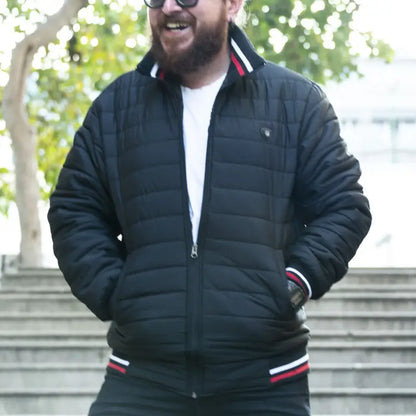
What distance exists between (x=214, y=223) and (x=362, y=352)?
6.12 metres

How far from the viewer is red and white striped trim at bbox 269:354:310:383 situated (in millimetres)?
Result: 2818

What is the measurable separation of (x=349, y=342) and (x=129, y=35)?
7550mm

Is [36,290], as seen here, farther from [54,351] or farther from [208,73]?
[208,73]

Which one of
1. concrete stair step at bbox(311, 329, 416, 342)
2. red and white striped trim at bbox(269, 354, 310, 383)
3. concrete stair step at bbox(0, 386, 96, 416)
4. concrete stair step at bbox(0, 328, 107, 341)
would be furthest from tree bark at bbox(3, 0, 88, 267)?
red and white striped trim at bbox(269, 354, 310, 383)

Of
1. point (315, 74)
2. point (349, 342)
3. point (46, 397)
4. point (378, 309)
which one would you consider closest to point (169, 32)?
point (46, 397)

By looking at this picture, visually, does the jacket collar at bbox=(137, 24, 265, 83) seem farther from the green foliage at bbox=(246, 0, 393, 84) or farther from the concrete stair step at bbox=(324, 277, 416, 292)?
the green foliage at bbox=(246, 0, 393, 84)

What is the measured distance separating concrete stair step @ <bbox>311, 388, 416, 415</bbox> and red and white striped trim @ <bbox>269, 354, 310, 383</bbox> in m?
4.70

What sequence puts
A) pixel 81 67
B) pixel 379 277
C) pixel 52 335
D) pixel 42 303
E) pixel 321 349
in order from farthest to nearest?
pixel 81 67 → pixel 379 277 → pixel 42 303 → pixel 52 335 → pixel 321 349

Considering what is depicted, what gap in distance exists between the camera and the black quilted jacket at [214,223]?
9.20 feet

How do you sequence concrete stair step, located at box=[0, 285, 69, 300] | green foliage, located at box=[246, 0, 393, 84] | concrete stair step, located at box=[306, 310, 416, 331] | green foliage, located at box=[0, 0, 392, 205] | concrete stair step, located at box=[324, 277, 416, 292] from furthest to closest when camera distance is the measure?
1. green foliage, located at box=[0, 0, 392, 205]
2. green foliage, located at box=[246, 0, 393, 84]
3. concrete stair step, located at box=[0, 285, 69, 300]
4. concrete stair step, located at box=[324, 277, 416, 292]
5. concrete stair step, located at box=[306, 310, 416, 331]

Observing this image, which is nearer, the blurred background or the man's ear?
the man's ear

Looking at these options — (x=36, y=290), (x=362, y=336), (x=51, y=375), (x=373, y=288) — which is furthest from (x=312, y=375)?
(x=36, y=290)

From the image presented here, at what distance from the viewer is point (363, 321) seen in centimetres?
982

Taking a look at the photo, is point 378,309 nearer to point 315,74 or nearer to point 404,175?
point 315,74
